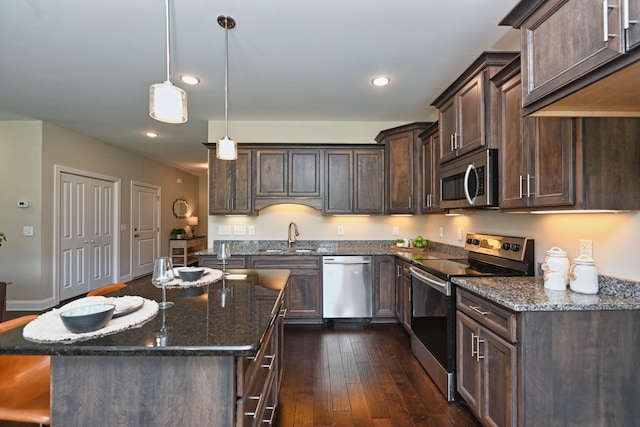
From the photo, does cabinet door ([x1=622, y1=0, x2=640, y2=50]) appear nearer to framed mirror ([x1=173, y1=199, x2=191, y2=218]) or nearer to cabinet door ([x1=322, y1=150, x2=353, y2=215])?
cabinet door ([x1=322, y1=150, x2=353, y2=215])

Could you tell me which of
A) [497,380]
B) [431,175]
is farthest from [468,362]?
[431,175]

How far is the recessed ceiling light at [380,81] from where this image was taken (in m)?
2.95

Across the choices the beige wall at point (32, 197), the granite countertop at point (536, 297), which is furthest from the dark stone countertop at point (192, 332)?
the beige wall at point (32, 197)

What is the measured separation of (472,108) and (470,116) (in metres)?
0.06

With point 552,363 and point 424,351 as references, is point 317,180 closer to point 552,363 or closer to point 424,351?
point 424,351

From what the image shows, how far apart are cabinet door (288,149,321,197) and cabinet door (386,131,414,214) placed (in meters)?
0.88

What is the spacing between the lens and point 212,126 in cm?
421

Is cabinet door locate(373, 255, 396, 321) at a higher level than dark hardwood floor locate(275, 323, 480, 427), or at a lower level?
higher

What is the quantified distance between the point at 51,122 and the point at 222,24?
3695mm

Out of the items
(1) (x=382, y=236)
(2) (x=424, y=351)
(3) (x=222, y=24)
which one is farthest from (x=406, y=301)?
(3) (x=222, y=24)

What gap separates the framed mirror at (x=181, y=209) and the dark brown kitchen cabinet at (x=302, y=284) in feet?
18.2

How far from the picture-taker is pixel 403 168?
3.77 meters

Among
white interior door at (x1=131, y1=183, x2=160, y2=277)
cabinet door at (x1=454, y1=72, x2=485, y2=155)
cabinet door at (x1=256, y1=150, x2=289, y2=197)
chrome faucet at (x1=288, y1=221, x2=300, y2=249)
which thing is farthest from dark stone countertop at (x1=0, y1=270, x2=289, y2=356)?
white interior door at (x1=131, y1=183, x2=160, y2=277)

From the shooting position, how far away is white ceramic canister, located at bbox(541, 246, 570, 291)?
5.72 ft
